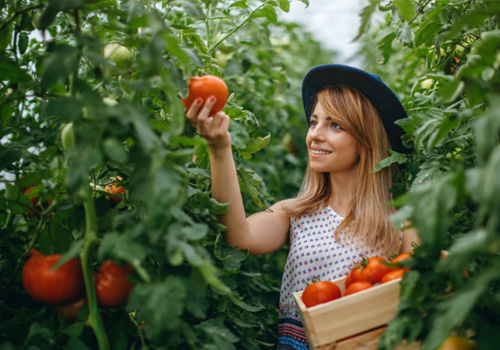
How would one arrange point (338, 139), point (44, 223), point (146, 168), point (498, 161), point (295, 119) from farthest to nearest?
point (295, 119), point (338, 139), point (44, 223), point (146, 168), point (498, 161)

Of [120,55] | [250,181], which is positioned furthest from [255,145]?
[120,55]

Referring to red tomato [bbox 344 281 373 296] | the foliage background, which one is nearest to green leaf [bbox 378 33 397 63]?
the foliage background

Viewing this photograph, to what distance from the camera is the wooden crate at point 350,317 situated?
0.90 metres

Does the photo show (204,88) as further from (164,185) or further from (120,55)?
(164,185)

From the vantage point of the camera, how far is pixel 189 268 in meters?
0.78

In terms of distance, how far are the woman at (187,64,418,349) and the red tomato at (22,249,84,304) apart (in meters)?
0.51

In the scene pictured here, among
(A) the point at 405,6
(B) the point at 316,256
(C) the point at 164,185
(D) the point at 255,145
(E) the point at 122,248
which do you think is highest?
(A) the point at 405,6

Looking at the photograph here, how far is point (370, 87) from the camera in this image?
1.50 m

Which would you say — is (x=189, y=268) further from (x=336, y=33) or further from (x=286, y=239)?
(x=336, y=33)

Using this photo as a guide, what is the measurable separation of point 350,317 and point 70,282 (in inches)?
23.0

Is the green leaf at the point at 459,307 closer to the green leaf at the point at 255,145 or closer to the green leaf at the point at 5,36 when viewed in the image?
the green leaf at the point at 255,145

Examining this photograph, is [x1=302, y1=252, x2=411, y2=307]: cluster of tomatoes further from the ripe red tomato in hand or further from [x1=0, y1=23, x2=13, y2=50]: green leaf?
[x1=0, y1=23, x2=13, y2=50]: green leaf

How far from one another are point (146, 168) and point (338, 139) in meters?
0.97

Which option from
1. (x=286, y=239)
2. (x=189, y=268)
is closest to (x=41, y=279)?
(x=189, y=268)
